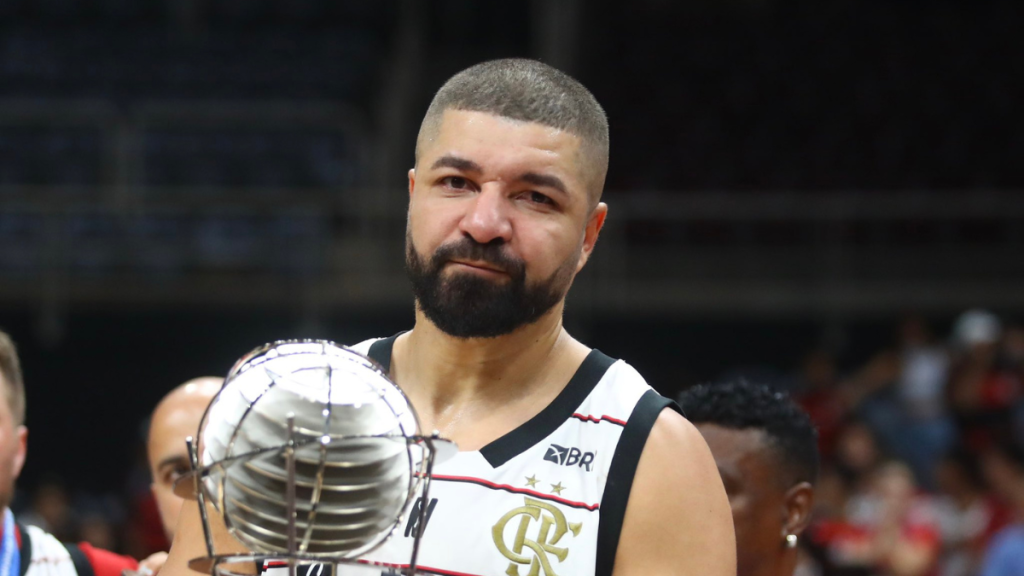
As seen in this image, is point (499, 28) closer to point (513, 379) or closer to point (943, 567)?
point (943, 567)

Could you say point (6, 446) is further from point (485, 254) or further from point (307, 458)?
point (307, 458)

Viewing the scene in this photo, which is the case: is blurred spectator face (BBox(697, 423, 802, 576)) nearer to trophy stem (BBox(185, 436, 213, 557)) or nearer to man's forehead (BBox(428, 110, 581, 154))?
man's forehead (BBox(428, 110, 581, 154))

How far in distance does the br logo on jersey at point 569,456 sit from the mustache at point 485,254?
0.30 meters

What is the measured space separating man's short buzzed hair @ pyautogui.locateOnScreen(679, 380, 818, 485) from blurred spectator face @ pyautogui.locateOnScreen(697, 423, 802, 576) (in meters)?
0.03

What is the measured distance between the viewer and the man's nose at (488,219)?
77.3 inches

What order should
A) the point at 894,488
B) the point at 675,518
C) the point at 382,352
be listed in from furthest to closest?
the point at 894,488, the point at 382,352, the point at 675,518

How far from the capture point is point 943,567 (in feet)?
24.4

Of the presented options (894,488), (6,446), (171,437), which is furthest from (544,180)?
(894,488)

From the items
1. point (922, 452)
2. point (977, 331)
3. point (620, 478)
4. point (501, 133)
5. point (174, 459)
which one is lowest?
point (174, 459)

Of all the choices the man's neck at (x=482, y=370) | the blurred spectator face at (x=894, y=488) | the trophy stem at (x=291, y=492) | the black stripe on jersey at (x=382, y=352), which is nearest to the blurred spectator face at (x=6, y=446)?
the black stripe on jersey at (x=382, y=352)

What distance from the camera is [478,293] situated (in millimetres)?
2025

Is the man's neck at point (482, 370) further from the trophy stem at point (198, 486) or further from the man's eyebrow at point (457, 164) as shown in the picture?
the trophy stem at point (198, 486)

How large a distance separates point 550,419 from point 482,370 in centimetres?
16

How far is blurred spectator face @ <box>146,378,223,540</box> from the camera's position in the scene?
135 inches
